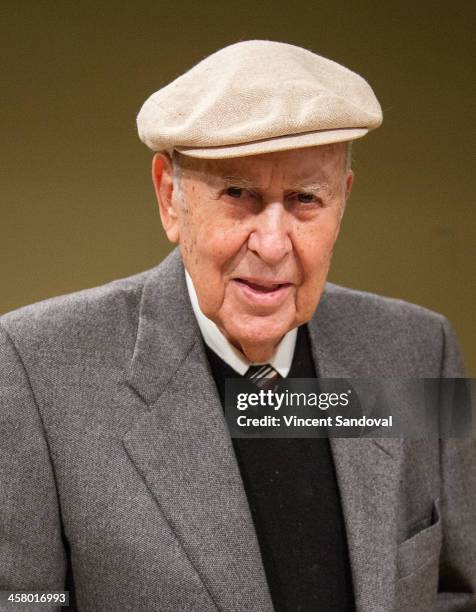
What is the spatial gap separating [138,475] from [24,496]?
0.14 metres

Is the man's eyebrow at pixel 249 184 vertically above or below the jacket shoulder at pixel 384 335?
above

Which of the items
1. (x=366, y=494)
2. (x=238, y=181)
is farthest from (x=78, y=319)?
(x=366, y=494)

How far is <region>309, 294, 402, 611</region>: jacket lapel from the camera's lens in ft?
3.38

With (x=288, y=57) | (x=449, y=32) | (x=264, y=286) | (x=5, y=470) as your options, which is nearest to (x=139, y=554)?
(x=5, y=470)

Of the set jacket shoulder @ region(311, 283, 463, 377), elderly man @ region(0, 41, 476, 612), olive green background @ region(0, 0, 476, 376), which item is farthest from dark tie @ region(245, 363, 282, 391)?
olive green background @ region(0, 0, 476, 376)

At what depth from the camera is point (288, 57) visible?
36.3 inches

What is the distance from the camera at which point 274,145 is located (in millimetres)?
866

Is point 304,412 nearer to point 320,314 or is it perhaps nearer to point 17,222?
point 320,314

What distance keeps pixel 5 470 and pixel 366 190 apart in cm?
64

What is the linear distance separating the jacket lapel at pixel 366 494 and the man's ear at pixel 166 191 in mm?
271

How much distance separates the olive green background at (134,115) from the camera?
108cm

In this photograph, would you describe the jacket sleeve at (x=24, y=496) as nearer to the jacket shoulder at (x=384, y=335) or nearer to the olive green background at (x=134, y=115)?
the olive green background at (x=134, y=115)

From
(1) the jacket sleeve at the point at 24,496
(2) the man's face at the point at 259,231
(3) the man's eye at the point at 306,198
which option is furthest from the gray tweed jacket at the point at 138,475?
(3) the man's eye at the point at 306,198

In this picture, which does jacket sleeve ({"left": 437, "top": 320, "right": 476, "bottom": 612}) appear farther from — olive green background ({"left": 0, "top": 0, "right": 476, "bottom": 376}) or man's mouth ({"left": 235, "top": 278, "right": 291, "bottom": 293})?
man's mouth ({"left": 235, "top": 278, "right": 291, "bottom": 293})
